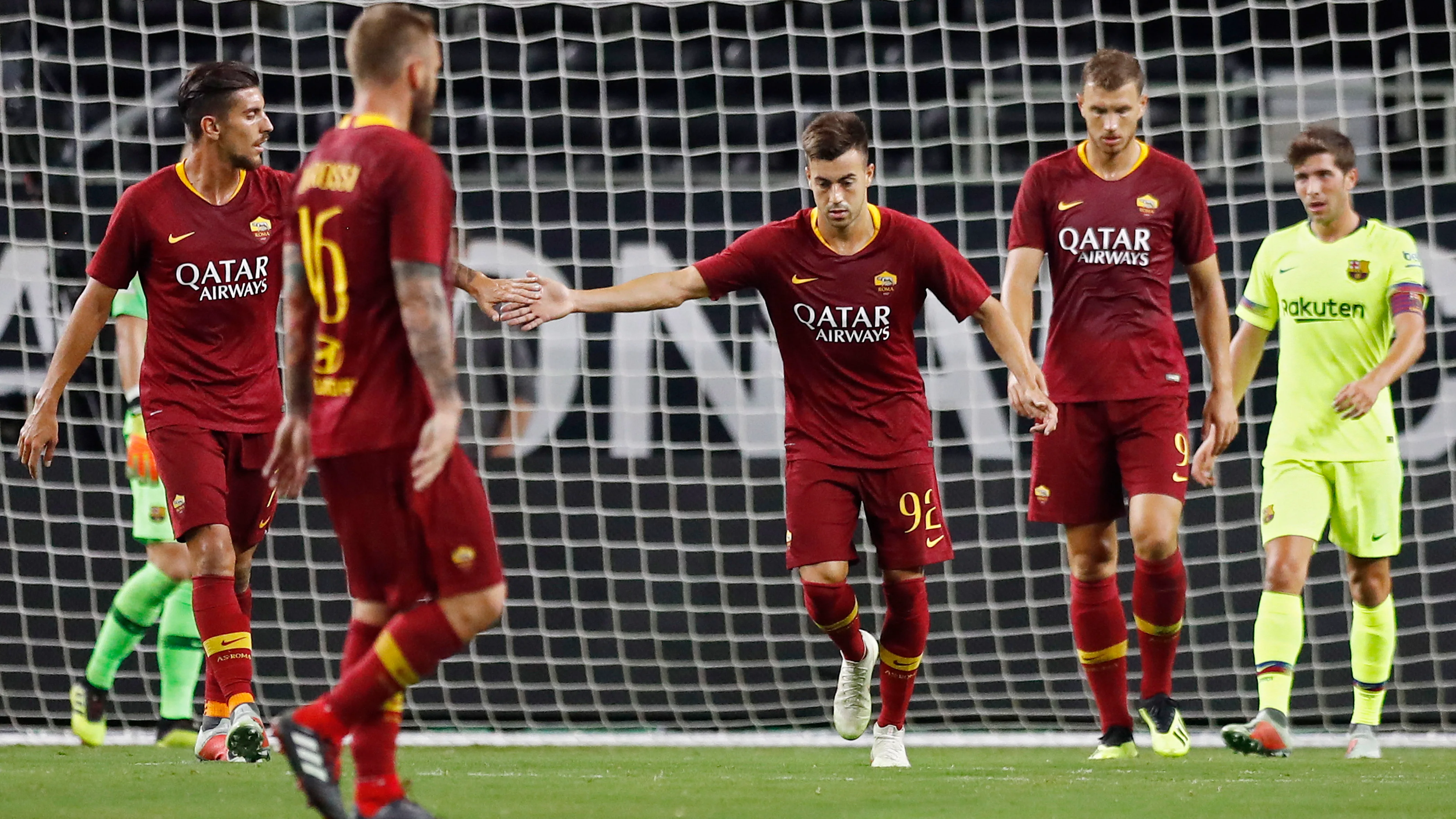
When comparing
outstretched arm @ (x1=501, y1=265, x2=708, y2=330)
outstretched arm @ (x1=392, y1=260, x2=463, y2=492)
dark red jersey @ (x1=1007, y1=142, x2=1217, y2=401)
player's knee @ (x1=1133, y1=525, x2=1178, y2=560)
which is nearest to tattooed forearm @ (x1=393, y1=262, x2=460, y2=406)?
outstretched arm @ (x1=392, y1=260, x2=463, y2=492)

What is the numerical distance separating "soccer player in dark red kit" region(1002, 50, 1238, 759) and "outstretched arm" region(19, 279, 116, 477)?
279cm

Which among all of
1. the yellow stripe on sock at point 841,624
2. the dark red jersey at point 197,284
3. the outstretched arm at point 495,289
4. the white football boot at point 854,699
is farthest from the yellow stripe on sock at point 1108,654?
the dark red jersey at point 197,284

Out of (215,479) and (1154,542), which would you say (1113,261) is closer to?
(1154,542)

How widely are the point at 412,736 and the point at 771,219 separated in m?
2.71

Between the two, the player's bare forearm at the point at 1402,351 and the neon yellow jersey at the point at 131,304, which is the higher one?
the neon yellow jersey at the point at 131,304

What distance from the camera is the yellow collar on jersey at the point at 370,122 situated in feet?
11.6

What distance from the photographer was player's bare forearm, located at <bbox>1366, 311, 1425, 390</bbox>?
5.89 metres

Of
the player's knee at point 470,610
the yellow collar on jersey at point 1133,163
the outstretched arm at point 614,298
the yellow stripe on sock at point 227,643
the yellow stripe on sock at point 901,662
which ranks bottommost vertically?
the yellow stripe on sock at point 901,662

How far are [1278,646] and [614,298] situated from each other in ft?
8.32

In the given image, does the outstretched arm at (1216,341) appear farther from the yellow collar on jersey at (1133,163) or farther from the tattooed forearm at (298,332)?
the tattooed forearm at (298,332)

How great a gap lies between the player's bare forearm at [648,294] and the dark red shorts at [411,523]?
1351 mm

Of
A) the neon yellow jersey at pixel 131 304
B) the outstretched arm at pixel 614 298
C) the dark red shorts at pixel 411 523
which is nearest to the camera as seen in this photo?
the dark red shorts at pixel 411 523

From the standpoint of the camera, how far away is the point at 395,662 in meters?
3.47

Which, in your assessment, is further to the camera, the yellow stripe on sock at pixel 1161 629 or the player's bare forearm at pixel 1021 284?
the yellow stripe on sock at pixel 1161 629
